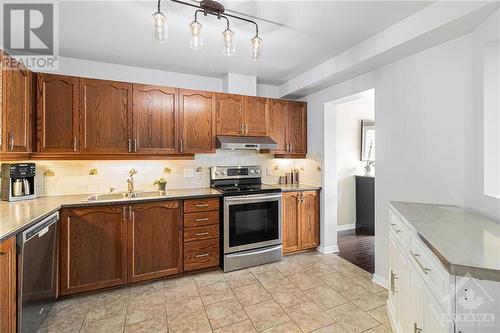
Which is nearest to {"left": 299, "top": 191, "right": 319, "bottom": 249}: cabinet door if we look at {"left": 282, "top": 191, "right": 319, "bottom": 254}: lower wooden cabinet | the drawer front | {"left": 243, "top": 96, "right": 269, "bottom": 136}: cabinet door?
{"left": 282, "top": 191, "right": 319, "bottom": 254}: lower wooden cabinet

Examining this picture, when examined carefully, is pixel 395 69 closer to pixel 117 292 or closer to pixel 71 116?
pixel 71 116

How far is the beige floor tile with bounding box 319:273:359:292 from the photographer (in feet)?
8.51

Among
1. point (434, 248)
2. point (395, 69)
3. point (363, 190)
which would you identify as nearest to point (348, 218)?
point (363, 190)

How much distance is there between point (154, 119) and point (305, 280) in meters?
2.57

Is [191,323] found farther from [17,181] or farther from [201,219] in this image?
[17,181]

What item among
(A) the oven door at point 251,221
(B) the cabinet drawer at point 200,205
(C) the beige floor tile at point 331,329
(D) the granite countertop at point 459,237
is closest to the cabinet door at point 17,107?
(B) the cabinet drawer at point 200,205

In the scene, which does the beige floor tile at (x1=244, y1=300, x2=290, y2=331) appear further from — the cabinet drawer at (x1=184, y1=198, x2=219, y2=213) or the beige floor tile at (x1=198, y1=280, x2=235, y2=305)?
the cabinet drawer at (x1=184, y1=198, x2=219, y2=213)

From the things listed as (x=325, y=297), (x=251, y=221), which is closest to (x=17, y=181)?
(x=251, y=221)

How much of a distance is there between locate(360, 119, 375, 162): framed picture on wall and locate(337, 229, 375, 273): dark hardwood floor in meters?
1.44

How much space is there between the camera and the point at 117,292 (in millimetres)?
2537

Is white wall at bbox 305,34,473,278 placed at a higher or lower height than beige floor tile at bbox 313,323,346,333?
higher

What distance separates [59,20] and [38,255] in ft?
6.40

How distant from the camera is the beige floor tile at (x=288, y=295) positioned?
91.7 inches

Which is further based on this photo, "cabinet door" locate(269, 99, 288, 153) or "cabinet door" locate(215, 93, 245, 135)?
"cabinet door" locate(269, 99, 288, 153)
